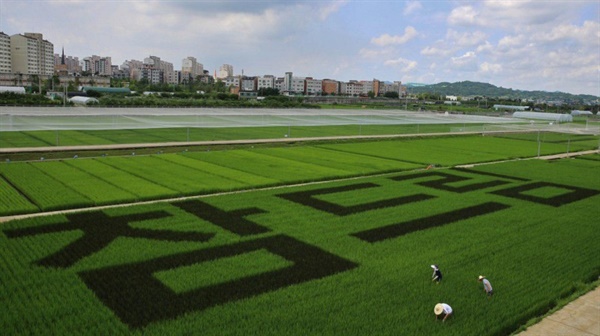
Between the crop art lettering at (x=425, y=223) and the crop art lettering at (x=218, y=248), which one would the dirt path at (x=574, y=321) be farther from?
the crop art lettering at (x=425, y=223)

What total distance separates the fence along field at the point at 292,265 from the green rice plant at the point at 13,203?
1.71 m

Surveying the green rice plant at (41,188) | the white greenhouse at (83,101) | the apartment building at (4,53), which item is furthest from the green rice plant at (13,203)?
the apartment building at (4,53)

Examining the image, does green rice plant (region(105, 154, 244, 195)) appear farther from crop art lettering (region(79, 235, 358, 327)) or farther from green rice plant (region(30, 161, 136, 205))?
crop art lettering (region(79, 235, 358, 327))

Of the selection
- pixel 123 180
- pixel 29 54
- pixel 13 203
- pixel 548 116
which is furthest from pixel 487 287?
pixel 29 54

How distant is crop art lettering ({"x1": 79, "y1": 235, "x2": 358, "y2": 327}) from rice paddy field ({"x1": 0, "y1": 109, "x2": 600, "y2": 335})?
49 mm

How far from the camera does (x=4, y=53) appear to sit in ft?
577

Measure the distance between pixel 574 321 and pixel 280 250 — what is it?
24.6 feet

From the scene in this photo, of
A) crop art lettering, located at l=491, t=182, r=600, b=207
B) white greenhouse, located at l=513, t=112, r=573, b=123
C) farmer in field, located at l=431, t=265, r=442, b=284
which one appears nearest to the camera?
farmer in field, located at l=431, t=265, r=442, b=284

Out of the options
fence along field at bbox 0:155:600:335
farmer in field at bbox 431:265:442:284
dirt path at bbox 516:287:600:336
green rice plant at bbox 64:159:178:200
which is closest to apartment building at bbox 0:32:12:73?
green rice plant at bbox 64:159:178:200

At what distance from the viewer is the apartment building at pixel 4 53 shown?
173875 millimetres

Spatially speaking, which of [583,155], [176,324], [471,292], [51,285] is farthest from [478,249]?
[583,155]

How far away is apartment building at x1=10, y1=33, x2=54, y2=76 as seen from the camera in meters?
180

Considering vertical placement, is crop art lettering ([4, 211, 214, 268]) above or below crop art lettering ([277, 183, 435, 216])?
below

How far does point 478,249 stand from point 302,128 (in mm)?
46092
